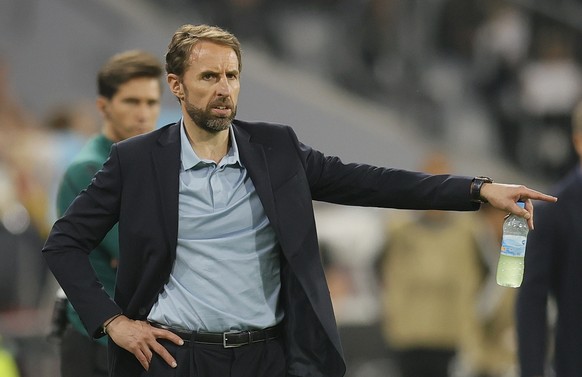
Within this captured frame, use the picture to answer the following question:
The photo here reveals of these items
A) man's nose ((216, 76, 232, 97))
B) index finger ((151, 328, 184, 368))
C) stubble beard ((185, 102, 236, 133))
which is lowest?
index finger ((151, 328, 184, 368))

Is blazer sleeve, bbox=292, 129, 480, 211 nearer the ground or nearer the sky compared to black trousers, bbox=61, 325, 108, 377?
nearer the sky

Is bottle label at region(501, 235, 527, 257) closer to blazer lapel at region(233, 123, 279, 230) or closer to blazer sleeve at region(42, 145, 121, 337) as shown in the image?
blazer lapel at region(233, 123, 279, 230)

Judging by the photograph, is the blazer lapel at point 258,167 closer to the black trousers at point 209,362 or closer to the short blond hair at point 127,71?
the black trousers at point 209,362

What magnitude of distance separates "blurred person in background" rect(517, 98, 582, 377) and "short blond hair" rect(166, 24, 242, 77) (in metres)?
1.68

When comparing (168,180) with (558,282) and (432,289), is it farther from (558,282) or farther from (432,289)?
(432,289)

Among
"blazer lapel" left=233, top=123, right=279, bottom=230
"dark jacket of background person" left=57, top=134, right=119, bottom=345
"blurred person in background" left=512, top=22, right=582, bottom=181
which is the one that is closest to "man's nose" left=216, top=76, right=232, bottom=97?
"blazer lapel" left=233, top=123, right=279, bottom=230

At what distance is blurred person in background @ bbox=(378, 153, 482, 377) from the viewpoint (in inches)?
391

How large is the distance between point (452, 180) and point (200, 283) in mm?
980

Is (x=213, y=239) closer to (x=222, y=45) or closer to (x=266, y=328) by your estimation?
(x=266, y=328)

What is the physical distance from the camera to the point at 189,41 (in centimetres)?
510

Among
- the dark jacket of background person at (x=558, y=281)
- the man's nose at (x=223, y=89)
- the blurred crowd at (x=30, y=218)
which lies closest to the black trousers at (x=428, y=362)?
the blurred crowd at (x=30, y=218)

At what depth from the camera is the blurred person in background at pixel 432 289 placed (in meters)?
9.94

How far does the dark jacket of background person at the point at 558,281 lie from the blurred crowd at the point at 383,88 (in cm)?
490

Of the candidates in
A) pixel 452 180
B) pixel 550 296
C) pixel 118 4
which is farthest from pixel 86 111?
pixel 452 180
